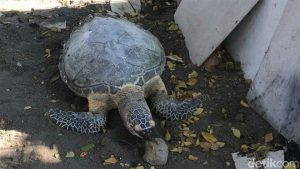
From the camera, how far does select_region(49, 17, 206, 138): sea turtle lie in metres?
3.69

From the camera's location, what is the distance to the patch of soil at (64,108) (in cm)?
348

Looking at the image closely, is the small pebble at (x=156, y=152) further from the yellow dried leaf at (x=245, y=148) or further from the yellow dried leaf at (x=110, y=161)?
the yellow dried leaf at (x=245, y=148)

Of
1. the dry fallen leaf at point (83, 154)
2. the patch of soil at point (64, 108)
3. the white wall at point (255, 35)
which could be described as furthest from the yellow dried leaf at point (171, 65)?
the dry fallen leaf at point (83, 154)

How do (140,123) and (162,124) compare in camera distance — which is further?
(162,124)

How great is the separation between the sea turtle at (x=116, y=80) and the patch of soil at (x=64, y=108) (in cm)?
13

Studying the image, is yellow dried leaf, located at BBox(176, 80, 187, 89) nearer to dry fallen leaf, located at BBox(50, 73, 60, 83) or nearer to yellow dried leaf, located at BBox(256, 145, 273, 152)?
yellow dried leaf, located at BBox(256, 145, 273, 152)

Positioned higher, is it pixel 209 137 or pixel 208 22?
pixel 208 22

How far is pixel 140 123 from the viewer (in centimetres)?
352

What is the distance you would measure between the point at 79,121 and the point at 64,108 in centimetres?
32

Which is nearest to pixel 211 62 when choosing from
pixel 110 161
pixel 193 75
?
pixel 193 75

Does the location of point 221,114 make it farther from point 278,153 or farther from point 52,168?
point 52,168

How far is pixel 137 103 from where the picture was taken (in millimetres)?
3725

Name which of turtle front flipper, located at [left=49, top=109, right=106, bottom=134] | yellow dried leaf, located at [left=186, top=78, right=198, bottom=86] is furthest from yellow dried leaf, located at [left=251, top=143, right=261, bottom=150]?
turtle front flipper, located at [left=49, top=109, right=106, bottom=134]

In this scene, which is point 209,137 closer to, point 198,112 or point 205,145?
point 205,145
